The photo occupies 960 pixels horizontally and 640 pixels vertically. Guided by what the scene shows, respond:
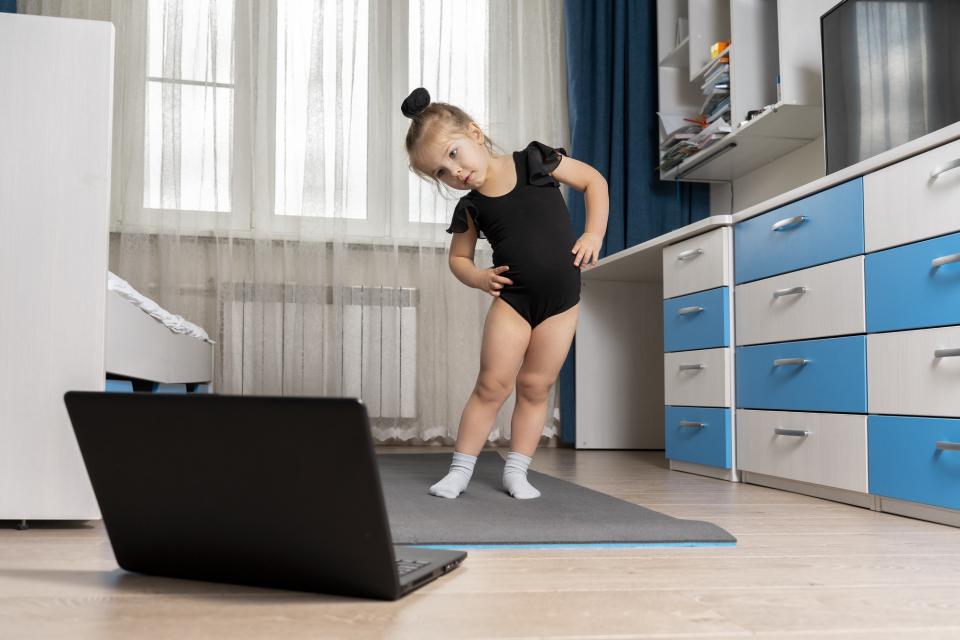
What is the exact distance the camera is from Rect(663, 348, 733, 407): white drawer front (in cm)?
236

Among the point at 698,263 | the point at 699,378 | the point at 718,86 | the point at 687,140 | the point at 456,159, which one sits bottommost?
the point at 699,378

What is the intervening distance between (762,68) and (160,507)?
8.72ft

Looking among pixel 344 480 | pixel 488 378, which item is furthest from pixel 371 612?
pixel 488 378

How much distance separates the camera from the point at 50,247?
142cm

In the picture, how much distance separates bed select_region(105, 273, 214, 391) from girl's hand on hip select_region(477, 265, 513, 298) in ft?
2.31

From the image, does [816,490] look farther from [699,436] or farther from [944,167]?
[944,167]

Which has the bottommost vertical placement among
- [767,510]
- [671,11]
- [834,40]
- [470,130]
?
[767,510]

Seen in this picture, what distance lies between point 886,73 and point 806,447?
3.02 feet

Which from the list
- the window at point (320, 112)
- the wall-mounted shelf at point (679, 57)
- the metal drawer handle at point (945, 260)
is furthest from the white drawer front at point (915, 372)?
the window at point (320, 112)

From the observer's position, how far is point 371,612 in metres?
0.83

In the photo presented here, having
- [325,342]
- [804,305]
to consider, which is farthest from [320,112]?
[804,305]

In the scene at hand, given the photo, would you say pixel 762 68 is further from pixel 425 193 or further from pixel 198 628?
pixel 198 628

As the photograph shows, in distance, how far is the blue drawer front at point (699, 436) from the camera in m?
2.34

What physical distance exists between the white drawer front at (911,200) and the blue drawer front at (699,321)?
1.97ft
